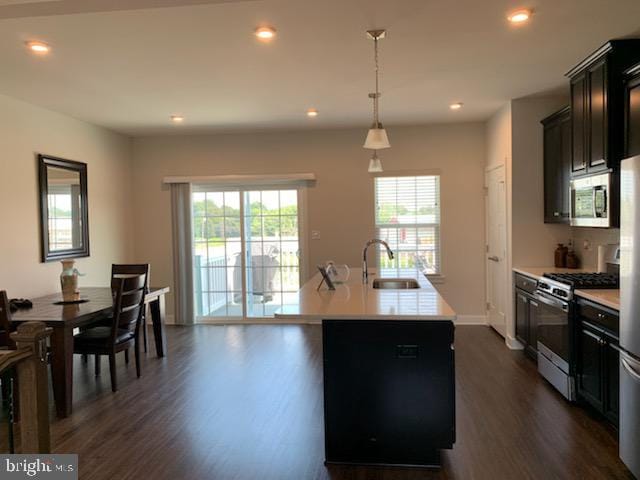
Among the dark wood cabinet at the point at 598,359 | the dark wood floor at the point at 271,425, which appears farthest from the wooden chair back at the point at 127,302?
the dark wood cabinet at the point at 598,359

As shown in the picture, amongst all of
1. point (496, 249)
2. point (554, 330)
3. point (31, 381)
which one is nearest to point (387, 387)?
point (31, 381)

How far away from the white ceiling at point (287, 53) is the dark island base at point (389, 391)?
1887 mm

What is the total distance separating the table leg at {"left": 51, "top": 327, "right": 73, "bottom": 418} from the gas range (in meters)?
3.72

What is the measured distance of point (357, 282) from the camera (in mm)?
3957

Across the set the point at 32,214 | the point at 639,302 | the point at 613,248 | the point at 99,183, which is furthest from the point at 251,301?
the point at 639,302

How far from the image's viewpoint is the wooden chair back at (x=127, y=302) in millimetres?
3904

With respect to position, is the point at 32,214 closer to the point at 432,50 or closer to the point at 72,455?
the point at 72,455

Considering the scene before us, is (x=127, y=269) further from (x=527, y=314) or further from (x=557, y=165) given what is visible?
(x=557, y=165)

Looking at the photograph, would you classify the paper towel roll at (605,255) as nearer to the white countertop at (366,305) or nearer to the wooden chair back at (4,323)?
the white countertop at (366,305)

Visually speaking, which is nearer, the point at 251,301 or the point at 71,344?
the point at 71,344

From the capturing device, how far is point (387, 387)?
2.63 meters

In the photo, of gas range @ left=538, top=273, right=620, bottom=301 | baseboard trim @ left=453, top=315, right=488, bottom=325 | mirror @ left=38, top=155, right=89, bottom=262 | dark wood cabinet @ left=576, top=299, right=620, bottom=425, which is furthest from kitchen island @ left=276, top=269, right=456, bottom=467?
baseboard trim @ left=453, top=315, right=488, bottom=325

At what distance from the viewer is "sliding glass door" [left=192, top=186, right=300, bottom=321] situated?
21.5 feet

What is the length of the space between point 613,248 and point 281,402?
303 cm
